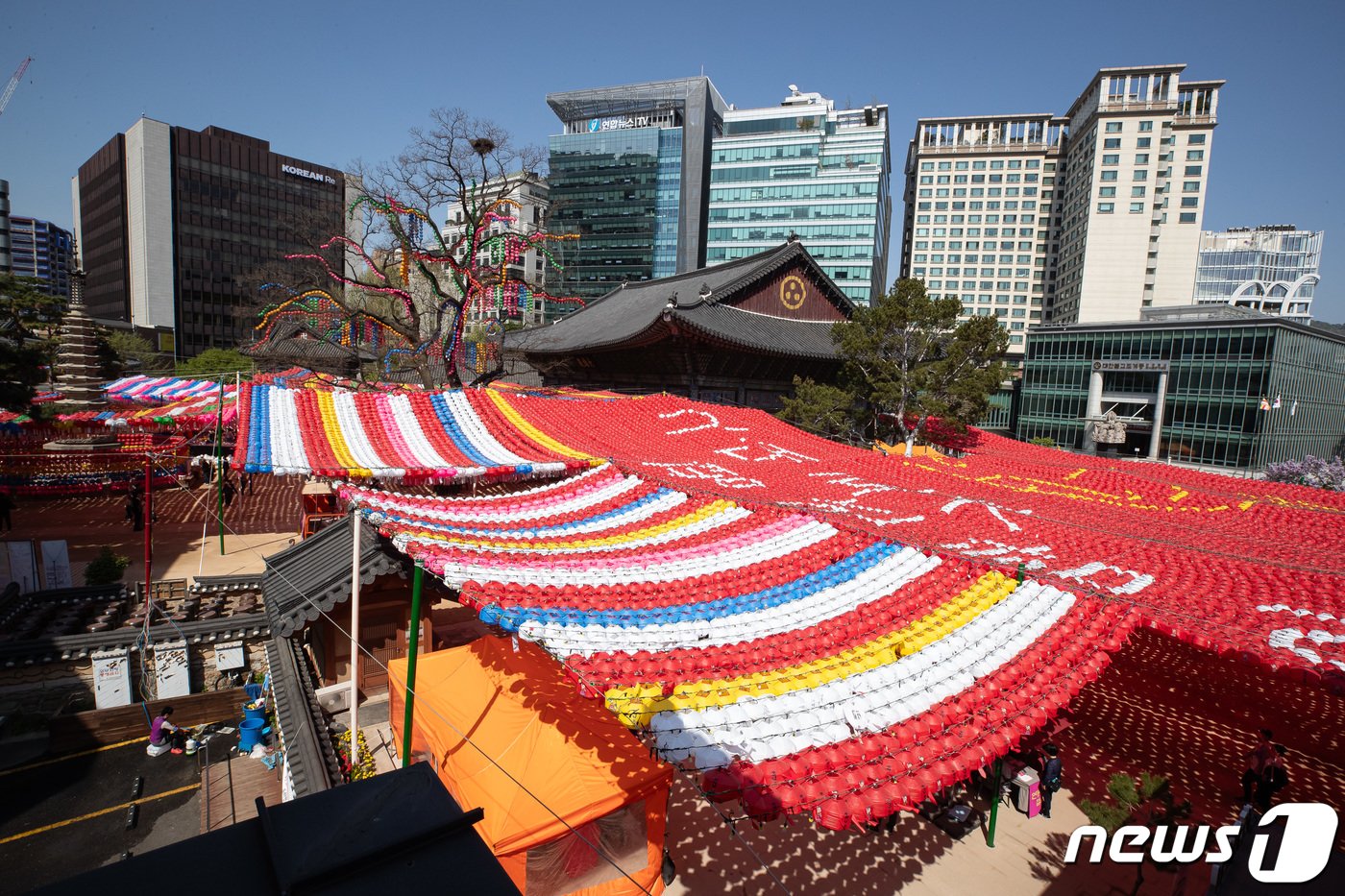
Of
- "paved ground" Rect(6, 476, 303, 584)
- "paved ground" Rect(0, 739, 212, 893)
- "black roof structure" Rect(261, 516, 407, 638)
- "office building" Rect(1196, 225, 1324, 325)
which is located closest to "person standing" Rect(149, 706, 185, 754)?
"paved ground" Rect(0, 739, 212, 893)

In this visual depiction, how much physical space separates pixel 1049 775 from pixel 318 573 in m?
10.3

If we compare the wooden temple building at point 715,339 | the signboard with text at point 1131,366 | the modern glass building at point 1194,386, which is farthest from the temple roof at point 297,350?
the signboard with text at point 1131,366

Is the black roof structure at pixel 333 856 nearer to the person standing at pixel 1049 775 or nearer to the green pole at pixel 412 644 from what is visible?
the green pole at pixel 412 644

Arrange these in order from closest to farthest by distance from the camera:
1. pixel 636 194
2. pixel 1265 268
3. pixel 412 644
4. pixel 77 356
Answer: pixel 412 644
pixel 77 356
pixel 636 194
pixel 1265 268

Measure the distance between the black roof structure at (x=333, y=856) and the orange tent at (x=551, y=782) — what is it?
3484mm

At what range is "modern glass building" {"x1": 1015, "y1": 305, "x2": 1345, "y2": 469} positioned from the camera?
35.2 m

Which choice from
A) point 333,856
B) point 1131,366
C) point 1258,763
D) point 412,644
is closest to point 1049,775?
point 1258,763

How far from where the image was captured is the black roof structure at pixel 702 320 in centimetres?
2039

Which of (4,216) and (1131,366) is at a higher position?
(4,216)

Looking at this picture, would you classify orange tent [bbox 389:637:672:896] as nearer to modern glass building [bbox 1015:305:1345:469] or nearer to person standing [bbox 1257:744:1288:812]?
person standing [bbox 1257:744:1288:812]

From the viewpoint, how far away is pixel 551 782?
6.00m

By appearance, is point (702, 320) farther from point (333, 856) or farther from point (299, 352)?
point (299, 352)

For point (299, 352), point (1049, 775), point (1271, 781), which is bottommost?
point (1049, 775)

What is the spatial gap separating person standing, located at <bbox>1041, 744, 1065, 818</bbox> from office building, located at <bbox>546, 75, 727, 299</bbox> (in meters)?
65.1
